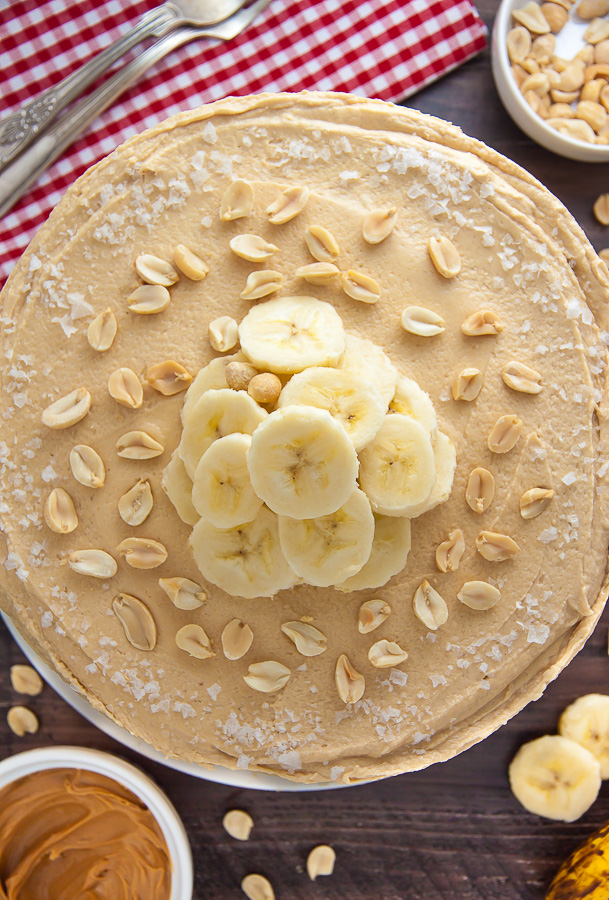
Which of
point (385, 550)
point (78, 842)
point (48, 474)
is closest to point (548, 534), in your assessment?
point (385, 550)

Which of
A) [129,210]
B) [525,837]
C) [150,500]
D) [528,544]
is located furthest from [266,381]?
[525,837]

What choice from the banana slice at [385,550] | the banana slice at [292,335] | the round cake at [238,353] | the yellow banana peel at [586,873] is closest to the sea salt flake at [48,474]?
the round cake at [238,353]

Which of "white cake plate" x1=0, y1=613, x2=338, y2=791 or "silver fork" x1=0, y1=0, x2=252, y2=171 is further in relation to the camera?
"silver fork" x1=0, y1=0, x2=252, y2=171

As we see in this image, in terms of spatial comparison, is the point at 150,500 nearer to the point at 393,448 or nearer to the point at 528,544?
the point at 393,448

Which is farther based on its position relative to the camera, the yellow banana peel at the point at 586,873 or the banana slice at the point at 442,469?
the yellow banana peel at the point at 586,873

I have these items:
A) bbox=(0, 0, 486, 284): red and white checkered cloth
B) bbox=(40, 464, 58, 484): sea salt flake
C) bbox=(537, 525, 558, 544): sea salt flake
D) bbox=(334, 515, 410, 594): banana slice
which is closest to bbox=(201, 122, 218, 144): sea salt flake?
bbox=(0, 0, 486, 284): red and white checkered cloth

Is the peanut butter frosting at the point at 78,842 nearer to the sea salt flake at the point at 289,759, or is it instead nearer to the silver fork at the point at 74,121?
the sea salt flake at the point at 289,759

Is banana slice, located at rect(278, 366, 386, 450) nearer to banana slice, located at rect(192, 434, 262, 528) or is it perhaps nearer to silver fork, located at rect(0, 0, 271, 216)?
banana slice, located at rect(192, 434, 262, 528)
